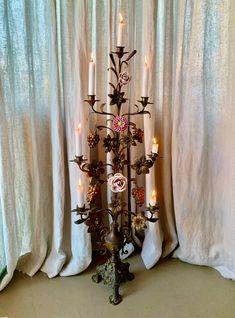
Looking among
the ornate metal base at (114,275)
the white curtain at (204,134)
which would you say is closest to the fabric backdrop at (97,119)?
the white curtain at (204,134)

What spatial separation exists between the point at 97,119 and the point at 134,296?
3.18 feet

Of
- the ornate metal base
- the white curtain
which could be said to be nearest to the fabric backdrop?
the white curtain

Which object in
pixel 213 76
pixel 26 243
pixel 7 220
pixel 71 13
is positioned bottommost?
pixel 26 243

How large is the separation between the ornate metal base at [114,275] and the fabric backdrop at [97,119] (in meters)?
0.12

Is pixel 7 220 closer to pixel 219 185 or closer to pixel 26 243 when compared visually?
pixel 26 243

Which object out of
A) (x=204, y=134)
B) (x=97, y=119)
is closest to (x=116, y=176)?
(x=97, y=119)

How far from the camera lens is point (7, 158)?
145 centimetres

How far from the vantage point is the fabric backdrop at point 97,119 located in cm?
149

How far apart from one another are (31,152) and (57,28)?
65cm

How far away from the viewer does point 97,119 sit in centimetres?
171

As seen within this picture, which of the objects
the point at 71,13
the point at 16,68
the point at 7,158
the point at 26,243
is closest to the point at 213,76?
the point at 71,13

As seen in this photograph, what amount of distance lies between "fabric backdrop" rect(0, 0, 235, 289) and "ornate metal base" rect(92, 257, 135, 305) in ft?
0.41

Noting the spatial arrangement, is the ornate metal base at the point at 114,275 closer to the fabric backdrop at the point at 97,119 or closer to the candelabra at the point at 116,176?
the candelabra at the point at 116,176

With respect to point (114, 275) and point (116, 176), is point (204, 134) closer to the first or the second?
point (116, 176)
